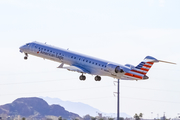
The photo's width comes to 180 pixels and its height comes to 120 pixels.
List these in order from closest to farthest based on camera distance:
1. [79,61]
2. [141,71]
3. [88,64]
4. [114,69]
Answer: [141,71] < [114,69] < [88,64] < [79,61]

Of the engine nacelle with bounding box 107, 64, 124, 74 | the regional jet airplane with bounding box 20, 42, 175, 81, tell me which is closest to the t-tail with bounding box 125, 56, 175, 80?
the regional jet airplane with bounding box 20, 42, 175, 81

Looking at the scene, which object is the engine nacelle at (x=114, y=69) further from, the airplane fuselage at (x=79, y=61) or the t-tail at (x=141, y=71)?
the t-tail at (x=141, y=71)

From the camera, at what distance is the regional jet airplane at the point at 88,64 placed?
80.1m

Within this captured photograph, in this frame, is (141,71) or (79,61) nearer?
(141,71)

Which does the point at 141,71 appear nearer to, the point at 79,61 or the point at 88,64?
the point at 88,64

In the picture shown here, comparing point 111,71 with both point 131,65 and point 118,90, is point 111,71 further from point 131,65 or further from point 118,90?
point 118,90

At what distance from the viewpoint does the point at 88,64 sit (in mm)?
84375

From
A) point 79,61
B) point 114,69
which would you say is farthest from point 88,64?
point 114,69

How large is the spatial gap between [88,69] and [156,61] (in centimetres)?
1305

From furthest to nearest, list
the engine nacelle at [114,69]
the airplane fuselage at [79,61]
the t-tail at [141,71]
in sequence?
1. the airplane fuselage at [79,61]
2. the t-tail at [141,71]
3. the engine nacelle at [114,69]

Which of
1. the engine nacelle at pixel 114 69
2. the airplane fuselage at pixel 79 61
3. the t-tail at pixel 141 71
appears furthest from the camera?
the airplane fuselage at pixel 79 61

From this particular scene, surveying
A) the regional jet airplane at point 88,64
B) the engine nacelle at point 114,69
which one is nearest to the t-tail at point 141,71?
the regional jet airplane at point 88,64

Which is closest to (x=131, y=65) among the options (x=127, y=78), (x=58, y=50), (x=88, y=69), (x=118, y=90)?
(x=127, y=78)

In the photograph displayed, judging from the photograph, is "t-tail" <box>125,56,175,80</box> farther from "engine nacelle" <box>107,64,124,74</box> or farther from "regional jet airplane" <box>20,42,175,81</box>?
"engine nacelle" <box>107,64,124,74</box>
